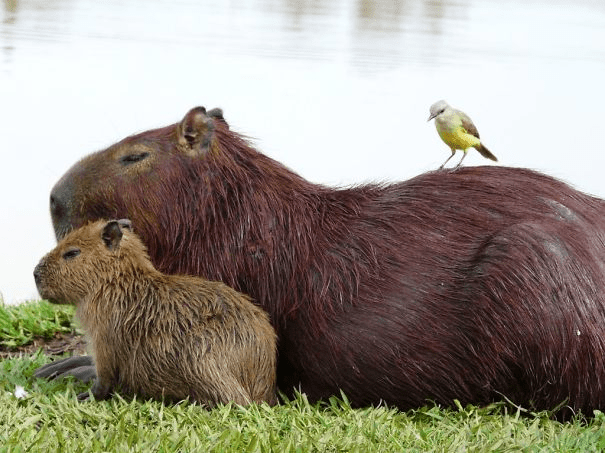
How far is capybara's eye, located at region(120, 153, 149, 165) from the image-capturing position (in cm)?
460

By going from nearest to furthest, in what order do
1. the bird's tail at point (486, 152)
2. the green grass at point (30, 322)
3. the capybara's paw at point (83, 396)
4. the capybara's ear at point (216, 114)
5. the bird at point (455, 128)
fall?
1. the capybara's paw at point (83, 396)
2. the capybara's ear at point (216, 114)
3. the bird at point (455, 128)
4. the green grass at point (30, 322)
5. the bird's tail at point (486, 152)

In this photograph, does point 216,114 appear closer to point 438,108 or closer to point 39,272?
point 39,272

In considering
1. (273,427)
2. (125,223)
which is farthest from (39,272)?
(273,427)

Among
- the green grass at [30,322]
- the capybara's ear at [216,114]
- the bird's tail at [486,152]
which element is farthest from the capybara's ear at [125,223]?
the bird's tail at [486,152]

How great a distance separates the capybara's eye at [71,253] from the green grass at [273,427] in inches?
19.1

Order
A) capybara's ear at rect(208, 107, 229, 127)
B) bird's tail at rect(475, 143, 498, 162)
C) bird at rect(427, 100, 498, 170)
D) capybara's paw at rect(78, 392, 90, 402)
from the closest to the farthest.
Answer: capybara's paw at rect(78, 392, 90, 402)
capybara's ear at rect(208, 107, 229, 127)
bird at rect(427, 100, 498, 170)
bird's tail at rect(475, 143, 498, 162)

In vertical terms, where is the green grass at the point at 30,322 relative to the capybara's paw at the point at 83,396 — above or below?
below

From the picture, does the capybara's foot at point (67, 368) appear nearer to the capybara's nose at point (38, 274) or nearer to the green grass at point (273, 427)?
the green grass at point (273, 427)

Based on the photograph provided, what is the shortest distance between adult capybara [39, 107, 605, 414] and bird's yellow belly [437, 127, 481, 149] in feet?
3.21


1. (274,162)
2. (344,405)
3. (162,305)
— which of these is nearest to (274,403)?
(344,405)

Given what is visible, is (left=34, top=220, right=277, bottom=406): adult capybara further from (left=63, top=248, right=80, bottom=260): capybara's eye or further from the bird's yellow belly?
the bird's yellow belly

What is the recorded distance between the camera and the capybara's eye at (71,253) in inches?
175

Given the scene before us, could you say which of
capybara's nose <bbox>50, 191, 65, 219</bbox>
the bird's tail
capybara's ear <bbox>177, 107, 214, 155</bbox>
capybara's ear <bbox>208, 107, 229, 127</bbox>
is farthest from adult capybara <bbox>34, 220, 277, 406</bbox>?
A: the bird's tail

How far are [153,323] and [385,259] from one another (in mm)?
900
